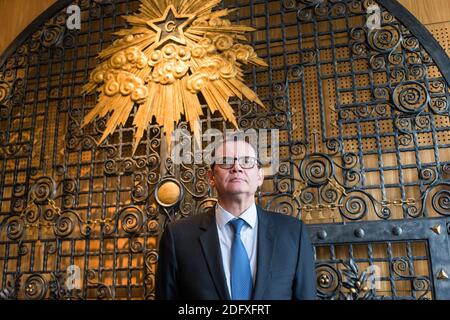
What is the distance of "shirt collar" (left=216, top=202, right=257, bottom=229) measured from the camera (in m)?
1.34

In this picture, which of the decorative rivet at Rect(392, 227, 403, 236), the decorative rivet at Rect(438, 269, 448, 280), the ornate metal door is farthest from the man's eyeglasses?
the decorative rivet at Rect(438, 269, 448, 280)

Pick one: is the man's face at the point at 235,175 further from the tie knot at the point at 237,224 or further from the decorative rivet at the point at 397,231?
the decorative rivet at the point at 397,231

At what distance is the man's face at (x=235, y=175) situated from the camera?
1327mm

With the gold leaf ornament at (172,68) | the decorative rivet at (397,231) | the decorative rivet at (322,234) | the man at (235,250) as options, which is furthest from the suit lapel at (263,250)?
the gold leaf ornament at (172,68)

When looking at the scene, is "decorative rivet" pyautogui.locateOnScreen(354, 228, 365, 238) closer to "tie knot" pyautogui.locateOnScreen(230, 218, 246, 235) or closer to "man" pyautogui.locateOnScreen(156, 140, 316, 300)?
"man" pyautogui.locateOnScreen(156, 140, 316, 300)

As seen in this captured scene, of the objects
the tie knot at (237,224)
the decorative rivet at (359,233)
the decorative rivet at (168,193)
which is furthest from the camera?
the decorative rivet at (168,193)

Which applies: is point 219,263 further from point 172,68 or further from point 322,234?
point 172,68

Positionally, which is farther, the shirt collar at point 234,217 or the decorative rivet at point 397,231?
the decorative rivet at point 397,231

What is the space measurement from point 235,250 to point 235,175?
215 millimetres

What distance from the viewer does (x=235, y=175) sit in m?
1.33

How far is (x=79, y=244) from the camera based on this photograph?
7.12 feet
